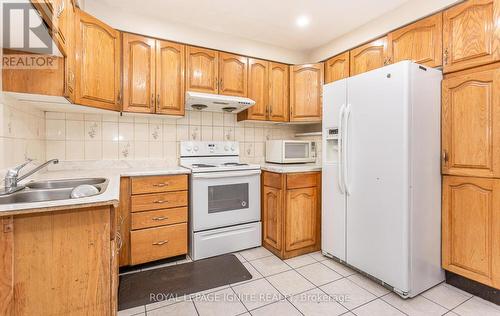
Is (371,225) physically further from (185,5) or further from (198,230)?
(185,5)

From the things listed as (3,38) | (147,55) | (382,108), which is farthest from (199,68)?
(382,108)

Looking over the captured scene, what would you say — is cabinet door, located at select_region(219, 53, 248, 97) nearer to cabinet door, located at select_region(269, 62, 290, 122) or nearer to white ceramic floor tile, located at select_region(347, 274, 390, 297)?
cabinet door, located at select_region(269, 62, 290, 122)

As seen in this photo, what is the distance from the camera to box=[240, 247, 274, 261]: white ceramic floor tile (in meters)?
2.38

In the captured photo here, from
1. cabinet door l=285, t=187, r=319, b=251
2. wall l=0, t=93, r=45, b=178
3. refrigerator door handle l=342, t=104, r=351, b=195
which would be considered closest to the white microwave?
cabinet door l=285, t=187, r=319, b=251

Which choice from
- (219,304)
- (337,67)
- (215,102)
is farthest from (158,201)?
(337,67)

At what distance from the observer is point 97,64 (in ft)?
→ 6.54

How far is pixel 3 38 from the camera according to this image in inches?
49.0

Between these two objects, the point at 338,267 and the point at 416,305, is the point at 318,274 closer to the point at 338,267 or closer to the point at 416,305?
the point at 338,267

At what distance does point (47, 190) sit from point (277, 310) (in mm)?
1669

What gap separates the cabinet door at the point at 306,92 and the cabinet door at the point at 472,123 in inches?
48.9

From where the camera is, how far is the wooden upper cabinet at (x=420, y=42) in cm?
190

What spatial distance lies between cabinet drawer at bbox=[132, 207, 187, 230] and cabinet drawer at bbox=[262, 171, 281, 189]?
34.3 inches

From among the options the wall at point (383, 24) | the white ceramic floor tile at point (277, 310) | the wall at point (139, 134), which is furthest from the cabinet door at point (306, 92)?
the white ceramic floor tile at point (277, 310)

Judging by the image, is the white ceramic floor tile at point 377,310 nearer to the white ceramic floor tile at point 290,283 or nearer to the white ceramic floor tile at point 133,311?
the white ceramic floor tile at point 290,283
